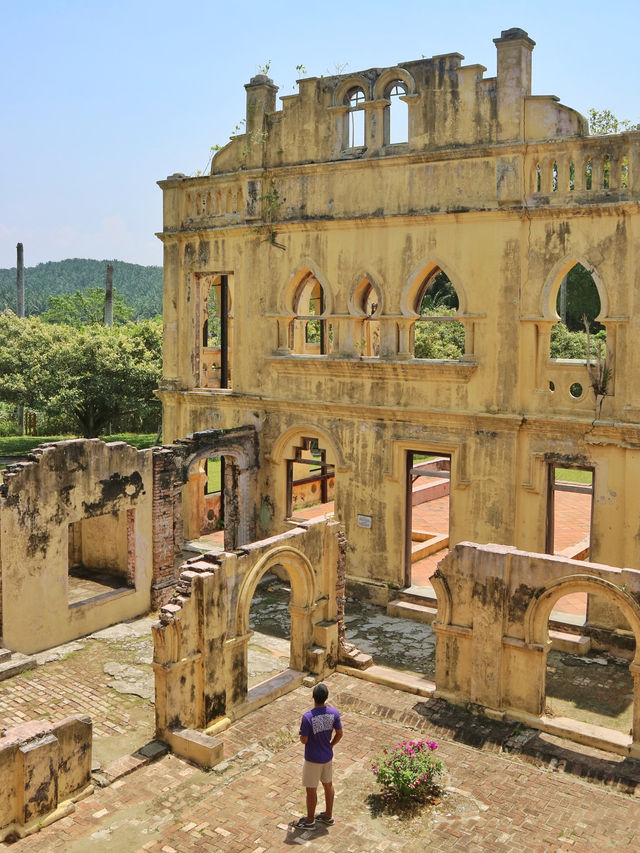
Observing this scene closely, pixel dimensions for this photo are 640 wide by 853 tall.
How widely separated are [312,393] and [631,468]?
21.2 ft

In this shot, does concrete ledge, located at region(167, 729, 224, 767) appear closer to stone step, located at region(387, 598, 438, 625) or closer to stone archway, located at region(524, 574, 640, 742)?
stone archway, located at region(524, 574, 640, 742)

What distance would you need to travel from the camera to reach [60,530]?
1405 cm

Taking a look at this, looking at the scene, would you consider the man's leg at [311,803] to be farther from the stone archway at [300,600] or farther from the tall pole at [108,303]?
the tall pole at [108,303]

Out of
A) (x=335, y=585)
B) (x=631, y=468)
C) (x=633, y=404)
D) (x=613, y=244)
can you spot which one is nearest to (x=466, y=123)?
(x=613, y=244)

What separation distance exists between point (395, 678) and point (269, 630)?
3.26m

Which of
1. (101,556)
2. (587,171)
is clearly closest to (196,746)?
(101,556)

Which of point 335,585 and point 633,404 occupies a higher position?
point 633,404

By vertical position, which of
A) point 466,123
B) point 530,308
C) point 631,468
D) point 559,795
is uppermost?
point 466,123

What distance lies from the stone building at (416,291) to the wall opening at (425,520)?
0.21 metres

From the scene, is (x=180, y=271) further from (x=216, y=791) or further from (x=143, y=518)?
(x=216, y=791)

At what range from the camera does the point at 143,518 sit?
1562 cm

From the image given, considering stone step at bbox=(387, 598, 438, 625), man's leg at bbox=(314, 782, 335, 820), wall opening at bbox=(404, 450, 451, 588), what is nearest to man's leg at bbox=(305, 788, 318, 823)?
man's leg at bbox=(314, 782, 335, 820)

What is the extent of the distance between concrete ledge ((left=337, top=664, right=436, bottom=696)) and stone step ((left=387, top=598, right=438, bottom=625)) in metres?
2.21

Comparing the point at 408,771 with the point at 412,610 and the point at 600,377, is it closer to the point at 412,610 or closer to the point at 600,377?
the point at 412,610
